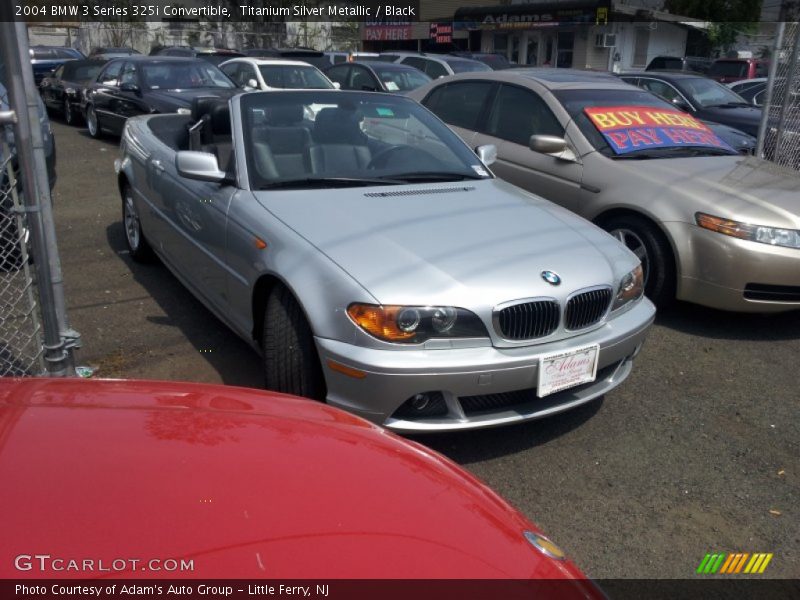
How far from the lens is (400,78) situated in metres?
13.6

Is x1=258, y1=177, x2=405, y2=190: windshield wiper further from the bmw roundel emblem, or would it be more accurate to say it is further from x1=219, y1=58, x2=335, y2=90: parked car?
x1=219, y1=58, x2=335, y2=90: parked car

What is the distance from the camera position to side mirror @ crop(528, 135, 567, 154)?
5695mm

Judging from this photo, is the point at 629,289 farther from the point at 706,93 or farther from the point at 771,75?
the point at 706,93

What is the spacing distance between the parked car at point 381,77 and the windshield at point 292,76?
0.57 metres

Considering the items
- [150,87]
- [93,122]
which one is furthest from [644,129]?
[93,122]

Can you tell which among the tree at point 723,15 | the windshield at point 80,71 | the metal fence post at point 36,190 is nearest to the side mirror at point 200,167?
the metal fence post at point 36,190

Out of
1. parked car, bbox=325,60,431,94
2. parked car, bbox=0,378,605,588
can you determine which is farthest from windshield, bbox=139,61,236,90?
parked car, bbox=0,378,605,588

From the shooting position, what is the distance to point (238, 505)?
5.07 ft

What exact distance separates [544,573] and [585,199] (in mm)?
4318

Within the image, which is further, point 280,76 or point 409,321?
point 280,76

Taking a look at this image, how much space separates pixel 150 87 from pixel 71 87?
165 inches

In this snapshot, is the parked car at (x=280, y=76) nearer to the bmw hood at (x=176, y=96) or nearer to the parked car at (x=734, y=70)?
the bmw hood at (x=176, y=96)

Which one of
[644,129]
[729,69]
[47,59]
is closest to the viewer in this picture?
[644,129]

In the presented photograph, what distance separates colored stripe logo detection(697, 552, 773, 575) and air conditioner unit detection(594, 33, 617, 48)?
30.3 meters
